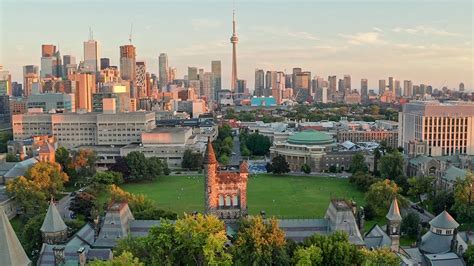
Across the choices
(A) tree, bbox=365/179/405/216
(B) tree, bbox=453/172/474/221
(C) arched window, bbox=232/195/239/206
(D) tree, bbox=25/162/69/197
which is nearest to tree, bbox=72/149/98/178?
(D) tree, bbox=25/162/69/197

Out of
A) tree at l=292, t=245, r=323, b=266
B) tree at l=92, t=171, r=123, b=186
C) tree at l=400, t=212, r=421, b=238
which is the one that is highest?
tree at l=292, t=245, r=323, b=266

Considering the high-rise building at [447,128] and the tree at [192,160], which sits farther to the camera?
the tree at [192,160]

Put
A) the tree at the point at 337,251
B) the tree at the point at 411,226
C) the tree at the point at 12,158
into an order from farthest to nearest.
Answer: the tree at the point at 12,158, the tree at the point at 411,226, the tree at the point at 337,251

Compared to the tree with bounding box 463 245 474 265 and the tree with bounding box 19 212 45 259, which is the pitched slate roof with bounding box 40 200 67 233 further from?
the tree with bounding box 463 245 474 265

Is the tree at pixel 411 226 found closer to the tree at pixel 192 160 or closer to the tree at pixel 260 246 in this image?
the tree at pixel 260 246

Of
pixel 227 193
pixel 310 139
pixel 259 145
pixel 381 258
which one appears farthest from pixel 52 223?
pixel 259 145

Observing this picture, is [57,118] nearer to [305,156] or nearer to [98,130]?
[98,130]

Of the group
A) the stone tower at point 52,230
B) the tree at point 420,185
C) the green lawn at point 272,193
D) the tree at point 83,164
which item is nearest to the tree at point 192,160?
the green lawn at point 272,193
